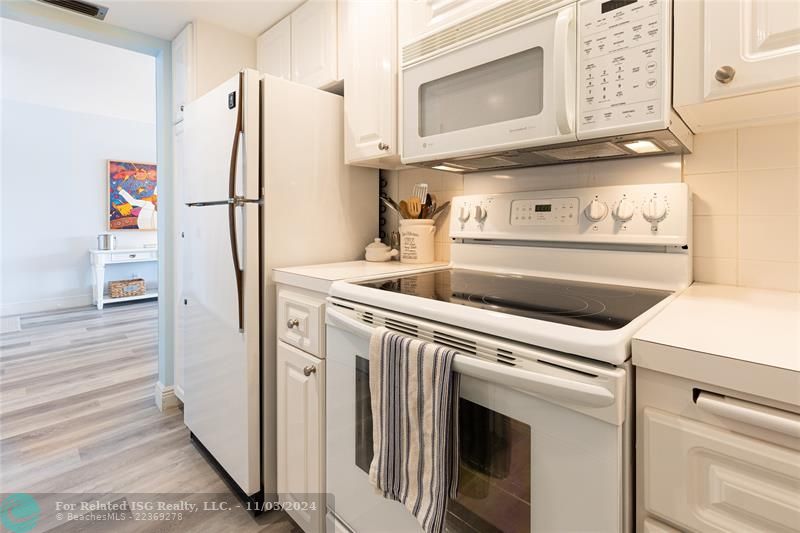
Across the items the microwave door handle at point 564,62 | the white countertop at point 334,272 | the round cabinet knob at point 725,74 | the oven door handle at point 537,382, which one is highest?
the microwave door handle at point 564,62

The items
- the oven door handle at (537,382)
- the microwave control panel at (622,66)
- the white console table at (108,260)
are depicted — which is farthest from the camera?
the white console table at (108,260)

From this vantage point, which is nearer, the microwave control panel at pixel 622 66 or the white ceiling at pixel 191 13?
the microwave control panel at pixel 622 66

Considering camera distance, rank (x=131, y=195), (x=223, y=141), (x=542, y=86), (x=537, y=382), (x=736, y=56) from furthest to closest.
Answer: (x=131, y=195) → (x=223, y=141) → (x=542, y=86) → (x=736, y=56) → (x=537, y=382)

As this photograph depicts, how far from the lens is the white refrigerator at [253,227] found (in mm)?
1523

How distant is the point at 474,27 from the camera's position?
1.19 meters

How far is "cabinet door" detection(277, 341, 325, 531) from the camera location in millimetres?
1319

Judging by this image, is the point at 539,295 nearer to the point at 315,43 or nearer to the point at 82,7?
the point at 315,43

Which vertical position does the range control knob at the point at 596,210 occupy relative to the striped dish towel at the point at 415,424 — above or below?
above

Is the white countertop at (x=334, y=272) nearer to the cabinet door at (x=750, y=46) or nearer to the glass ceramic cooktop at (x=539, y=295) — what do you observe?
the glass ceramic cooktop at (x=539, y=295)

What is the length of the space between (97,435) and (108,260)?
4.00m

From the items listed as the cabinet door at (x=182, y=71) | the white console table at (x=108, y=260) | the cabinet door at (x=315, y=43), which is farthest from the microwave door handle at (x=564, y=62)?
the white console table at (x=108, y=260)

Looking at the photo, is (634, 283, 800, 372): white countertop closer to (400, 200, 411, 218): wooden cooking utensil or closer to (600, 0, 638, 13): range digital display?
(600, 0, 638, 13): range digital display

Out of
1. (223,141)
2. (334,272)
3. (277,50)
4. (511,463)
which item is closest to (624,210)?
(511,463)

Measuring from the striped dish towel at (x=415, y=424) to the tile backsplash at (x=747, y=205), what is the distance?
894 millimetres
